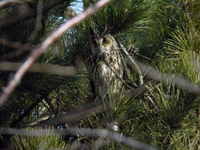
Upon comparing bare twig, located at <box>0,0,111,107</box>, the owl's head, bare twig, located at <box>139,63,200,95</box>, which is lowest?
bare twig, located at <box>139,63,200,95</box>

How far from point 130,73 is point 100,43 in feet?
1.53

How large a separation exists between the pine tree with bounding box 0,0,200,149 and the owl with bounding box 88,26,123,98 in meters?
0.08

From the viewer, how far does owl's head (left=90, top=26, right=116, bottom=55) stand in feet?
5.67

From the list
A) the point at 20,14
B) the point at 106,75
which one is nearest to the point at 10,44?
the point at 20,14

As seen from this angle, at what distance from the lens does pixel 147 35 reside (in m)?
1.72

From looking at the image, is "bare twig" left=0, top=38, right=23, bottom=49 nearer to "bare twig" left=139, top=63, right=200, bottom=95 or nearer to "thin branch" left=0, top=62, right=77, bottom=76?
"thin branch" left=0, top=62, right=77, bottom=76

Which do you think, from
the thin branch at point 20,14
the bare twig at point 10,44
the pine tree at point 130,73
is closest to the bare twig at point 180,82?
the pine tree at point 130,73

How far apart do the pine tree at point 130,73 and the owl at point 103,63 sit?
0.08 metres

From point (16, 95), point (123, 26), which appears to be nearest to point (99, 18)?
point (123, 26)

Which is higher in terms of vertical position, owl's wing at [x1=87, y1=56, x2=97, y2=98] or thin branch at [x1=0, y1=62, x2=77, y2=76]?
thin branch at [x1=0, y1=62, x2=77, y2=76]

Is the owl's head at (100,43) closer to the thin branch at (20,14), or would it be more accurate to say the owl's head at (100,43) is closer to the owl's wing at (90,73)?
the owl's wing at (90,73)

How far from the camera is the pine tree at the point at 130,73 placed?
0.80 meters

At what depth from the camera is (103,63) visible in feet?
5.66

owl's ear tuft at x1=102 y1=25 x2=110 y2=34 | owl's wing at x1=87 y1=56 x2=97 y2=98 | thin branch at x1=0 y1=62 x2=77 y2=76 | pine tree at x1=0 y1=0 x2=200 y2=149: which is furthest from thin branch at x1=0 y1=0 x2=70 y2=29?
owl's wing at x1=87 y1=56 x2=97 y2=98
